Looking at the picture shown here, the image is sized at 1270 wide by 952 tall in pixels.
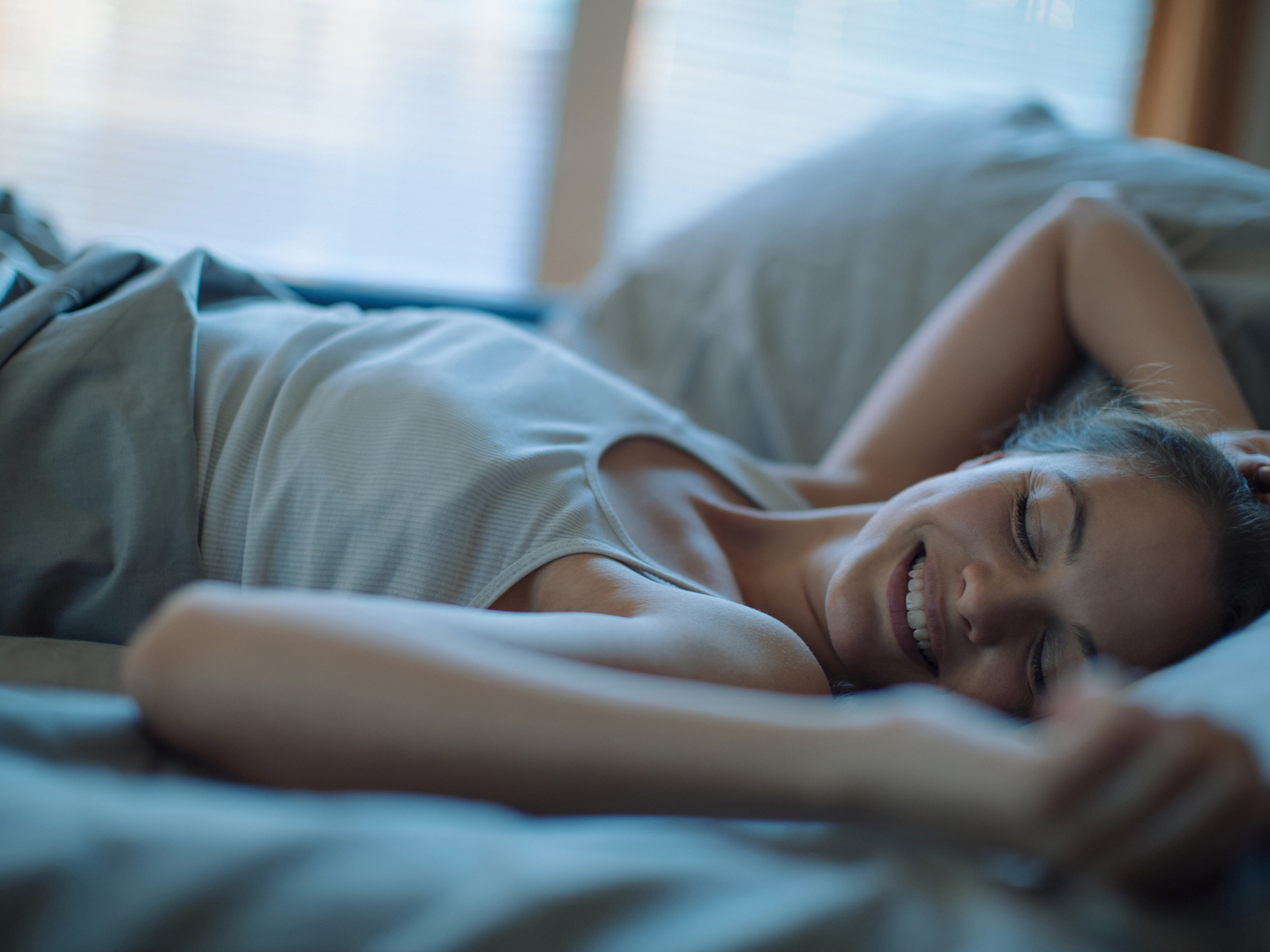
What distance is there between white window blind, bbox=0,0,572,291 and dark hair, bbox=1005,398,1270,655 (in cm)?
212

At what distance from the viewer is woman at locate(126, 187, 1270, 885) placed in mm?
410

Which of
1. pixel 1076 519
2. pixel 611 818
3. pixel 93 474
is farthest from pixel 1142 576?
pixel 93 474

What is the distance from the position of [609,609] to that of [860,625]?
0.28 meters

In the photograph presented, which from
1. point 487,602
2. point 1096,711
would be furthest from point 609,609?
point 1096,711

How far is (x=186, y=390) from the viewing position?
872 mm

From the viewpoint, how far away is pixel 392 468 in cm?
83

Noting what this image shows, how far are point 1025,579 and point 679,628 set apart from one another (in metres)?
0.32

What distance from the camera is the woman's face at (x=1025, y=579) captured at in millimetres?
775

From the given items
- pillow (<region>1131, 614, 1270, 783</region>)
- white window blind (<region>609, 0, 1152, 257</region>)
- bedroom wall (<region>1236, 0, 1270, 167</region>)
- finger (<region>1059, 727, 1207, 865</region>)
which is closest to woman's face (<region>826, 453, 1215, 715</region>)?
pillow (<region>1131, 614, 1270, 783</region>)

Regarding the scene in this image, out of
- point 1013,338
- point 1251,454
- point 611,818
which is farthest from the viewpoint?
point 1013,338

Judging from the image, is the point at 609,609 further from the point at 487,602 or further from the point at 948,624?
the point at 948,624

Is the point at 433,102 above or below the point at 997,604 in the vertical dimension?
above

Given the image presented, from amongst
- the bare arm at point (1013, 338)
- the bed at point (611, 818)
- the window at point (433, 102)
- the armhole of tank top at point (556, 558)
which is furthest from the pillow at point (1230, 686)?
the window at point (433, 102)

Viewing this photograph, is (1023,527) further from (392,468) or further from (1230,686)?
(392,468)
